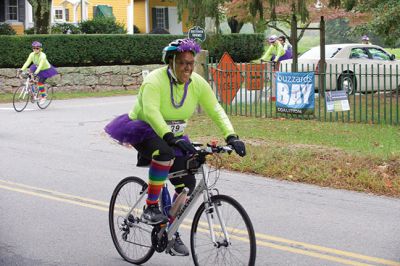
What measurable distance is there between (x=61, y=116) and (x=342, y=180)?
10659mm

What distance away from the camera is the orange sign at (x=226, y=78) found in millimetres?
18953

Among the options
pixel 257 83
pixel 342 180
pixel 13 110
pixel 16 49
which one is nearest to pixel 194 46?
pixel 342 180

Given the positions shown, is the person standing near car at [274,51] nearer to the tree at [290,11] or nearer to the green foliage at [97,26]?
the tree at [290,11]

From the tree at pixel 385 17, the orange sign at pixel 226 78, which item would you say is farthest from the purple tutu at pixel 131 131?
the orange sign at pixel 226 78

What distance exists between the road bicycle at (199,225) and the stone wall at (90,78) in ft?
70.3

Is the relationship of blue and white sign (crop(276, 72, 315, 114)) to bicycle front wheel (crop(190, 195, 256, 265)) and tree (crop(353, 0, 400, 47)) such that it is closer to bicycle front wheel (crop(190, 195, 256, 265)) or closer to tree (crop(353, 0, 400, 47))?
tree (crop(353, 0, 400, 47))

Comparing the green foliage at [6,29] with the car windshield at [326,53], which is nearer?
the car windshield at [326,53]

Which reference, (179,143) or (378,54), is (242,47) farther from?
(179,143)

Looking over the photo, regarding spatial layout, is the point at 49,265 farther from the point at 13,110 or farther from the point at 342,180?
the point at 13,110

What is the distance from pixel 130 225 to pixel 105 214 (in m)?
1.95

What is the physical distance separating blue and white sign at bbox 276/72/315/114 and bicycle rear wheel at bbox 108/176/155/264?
10838 mm

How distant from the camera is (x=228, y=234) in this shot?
563 cm

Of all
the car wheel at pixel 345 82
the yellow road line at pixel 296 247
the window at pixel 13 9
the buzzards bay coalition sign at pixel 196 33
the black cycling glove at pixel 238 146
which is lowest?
the yellow road line at pixel 296 247

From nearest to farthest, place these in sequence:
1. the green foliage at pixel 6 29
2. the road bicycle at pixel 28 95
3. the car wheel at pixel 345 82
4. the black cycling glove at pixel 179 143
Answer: the black cycling glove at pixel 179 143, the road bicycle at pixel 28 95, the car wheel at pixel 345 82, the green foliage at pixel 6 29
